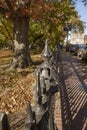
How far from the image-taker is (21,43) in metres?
17.9

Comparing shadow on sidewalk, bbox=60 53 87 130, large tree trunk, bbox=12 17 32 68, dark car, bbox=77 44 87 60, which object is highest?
large tree trunk, bbox=12 17 32 68

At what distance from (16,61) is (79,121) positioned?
34.1ft

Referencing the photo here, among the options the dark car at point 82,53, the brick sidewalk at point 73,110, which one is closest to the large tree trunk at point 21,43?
the brick sidewalk at point 73,110

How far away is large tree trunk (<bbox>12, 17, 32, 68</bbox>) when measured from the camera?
17609 mm

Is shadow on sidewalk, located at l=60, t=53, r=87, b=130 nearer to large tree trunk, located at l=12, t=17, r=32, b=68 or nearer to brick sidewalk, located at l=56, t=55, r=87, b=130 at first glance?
brick sidewalk, located at l=56, t=55, r=87, b=130

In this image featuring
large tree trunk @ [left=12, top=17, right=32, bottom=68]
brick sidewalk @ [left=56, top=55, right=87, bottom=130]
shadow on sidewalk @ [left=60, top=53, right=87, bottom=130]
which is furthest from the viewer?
large tree trunk @ [left=12, top=17, right=32, bottom=68]

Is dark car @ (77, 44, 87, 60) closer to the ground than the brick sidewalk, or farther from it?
closer to the ground

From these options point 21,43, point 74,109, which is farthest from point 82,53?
point 74,109

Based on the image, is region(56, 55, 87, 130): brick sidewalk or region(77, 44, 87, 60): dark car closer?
region(56, 55, 87, 130): brick sidewalk

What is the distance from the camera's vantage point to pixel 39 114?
3.22 meters

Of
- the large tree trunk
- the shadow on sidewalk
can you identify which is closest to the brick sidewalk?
the shadow on sidewalk

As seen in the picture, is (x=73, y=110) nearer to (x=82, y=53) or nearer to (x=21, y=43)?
(x=21, y=43)

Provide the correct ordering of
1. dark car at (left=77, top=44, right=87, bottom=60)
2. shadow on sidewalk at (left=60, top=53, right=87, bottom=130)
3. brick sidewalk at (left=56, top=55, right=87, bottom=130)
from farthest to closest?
dark car at (left=77, top=44, right=87, bottom=60), shadow on sidewalk at (left=60, top=53, right=87, bottom=130), brick sidewalk at (left=56, top=55, right=87, bottom=130)

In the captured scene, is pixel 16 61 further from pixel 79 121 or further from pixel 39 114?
pixel 39 114
